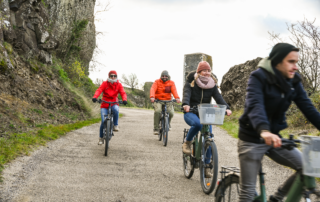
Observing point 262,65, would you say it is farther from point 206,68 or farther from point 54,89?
point 54,89

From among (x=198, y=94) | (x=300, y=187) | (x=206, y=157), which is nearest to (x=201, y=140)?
(x=206, y=157)

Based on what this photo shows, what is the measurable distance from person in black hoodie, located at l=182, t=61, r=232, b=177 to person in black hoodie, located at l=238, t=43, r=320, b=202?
2395 millimetres

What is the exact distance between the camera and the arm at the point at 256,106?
2525 millimetres

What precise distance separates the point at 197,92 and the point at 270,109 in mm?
2755

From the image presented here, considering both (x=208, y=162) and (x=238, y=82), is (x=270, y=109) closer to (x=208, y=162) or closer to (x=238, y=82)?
(x=208, y=162)

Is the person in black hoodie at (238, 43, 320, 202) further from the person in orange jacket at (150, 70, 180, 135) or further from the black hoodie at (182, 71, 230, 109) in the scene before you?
the person in orange jacket at (150, 70, 180, 135)

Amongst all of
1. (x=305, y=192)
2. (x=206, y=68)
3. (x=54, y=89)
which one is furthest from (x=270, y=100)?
(x=54, y=89)

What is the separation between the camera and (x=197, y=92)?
5.49 meters

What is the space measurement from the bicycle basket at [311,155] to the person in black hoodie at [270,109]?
0.31m

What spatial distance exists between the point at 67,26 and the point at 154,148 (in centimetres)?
1690

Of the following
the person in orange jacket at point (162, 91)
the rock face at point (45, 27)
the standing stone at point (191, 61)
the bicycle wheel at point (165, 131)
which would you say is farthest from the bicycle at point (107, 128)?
the standing stone at point (191, 61)

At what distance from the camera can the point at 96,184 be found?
5344mm

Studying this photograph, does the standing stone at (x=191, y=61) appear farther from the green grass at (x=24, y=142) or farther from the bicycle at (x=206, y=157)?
the bicycle at (x=206, y=157)

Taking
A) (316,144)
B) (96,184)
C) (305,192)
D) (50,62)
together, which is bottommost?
(96,184)
